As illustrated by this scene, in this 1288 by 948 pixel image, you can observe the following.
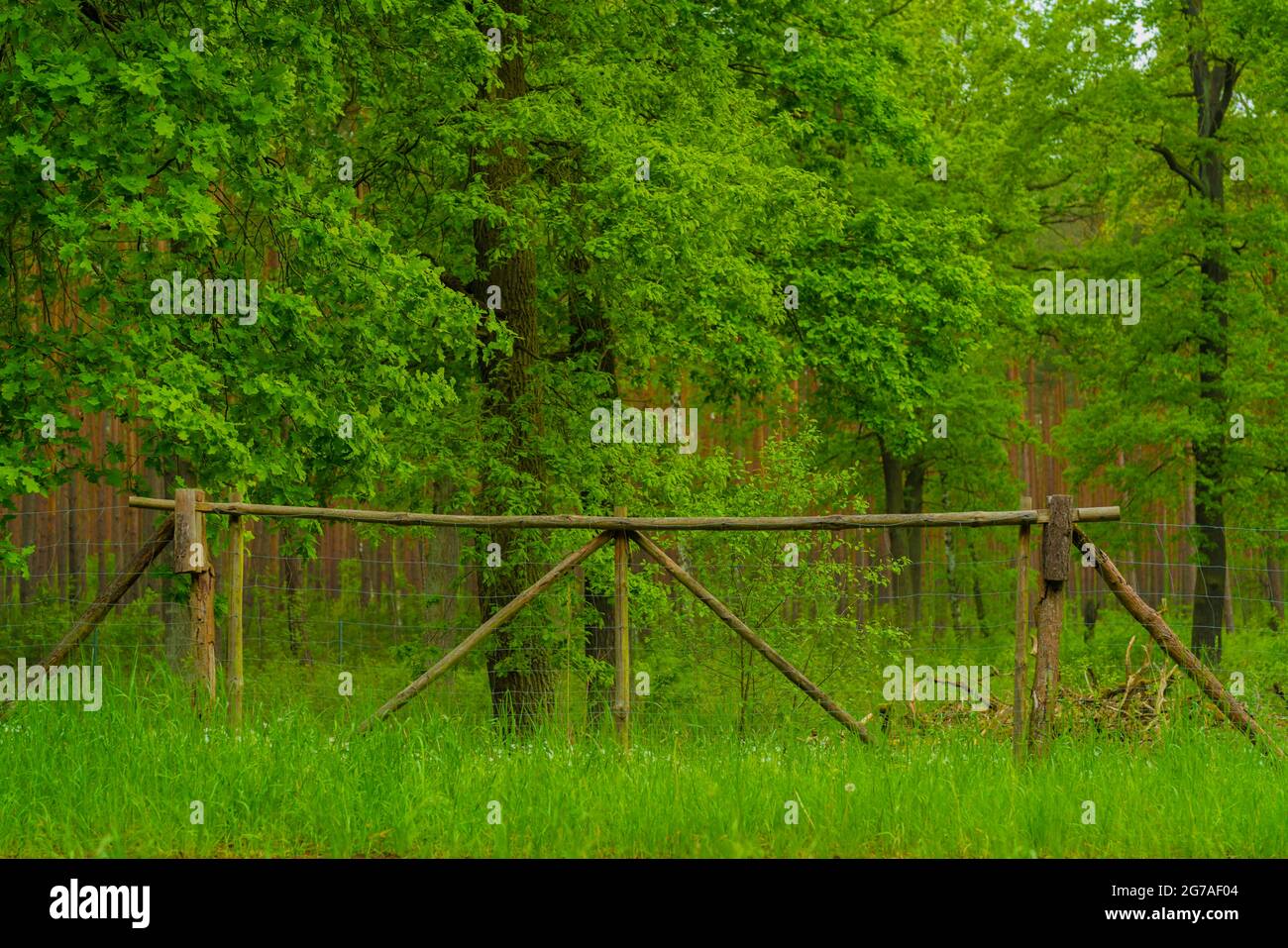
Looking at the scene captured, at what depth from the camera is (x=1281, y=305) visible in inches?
963

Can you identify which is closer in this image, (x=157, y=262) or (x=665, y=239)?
(x=157, y=262)

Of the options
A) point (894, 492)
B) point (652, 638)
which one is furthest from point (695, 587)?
point (894, 492)

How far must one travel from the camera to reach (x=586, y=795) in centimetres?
807

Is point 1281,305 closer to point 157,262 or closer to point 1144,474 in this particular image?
point 1144,474

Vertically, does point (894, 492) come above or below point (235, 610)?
above

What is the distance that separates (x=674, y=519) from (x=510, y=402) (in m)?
6.63

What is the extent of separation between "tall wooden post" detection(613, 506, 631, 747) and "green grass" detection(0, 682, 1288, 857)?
16.6 inches

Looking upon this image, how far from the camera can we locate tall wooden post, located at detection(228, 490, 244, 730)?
1037cm

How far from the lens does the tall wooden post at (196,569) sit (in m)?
10.5

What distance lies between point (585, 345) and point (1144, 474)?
1094 cm

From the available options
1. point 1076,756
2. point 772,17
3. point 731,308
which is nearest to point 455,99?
point 731,308

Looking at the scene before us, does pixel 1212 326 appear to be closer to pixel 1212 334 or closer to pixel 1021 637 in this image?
pixel 1212 334
